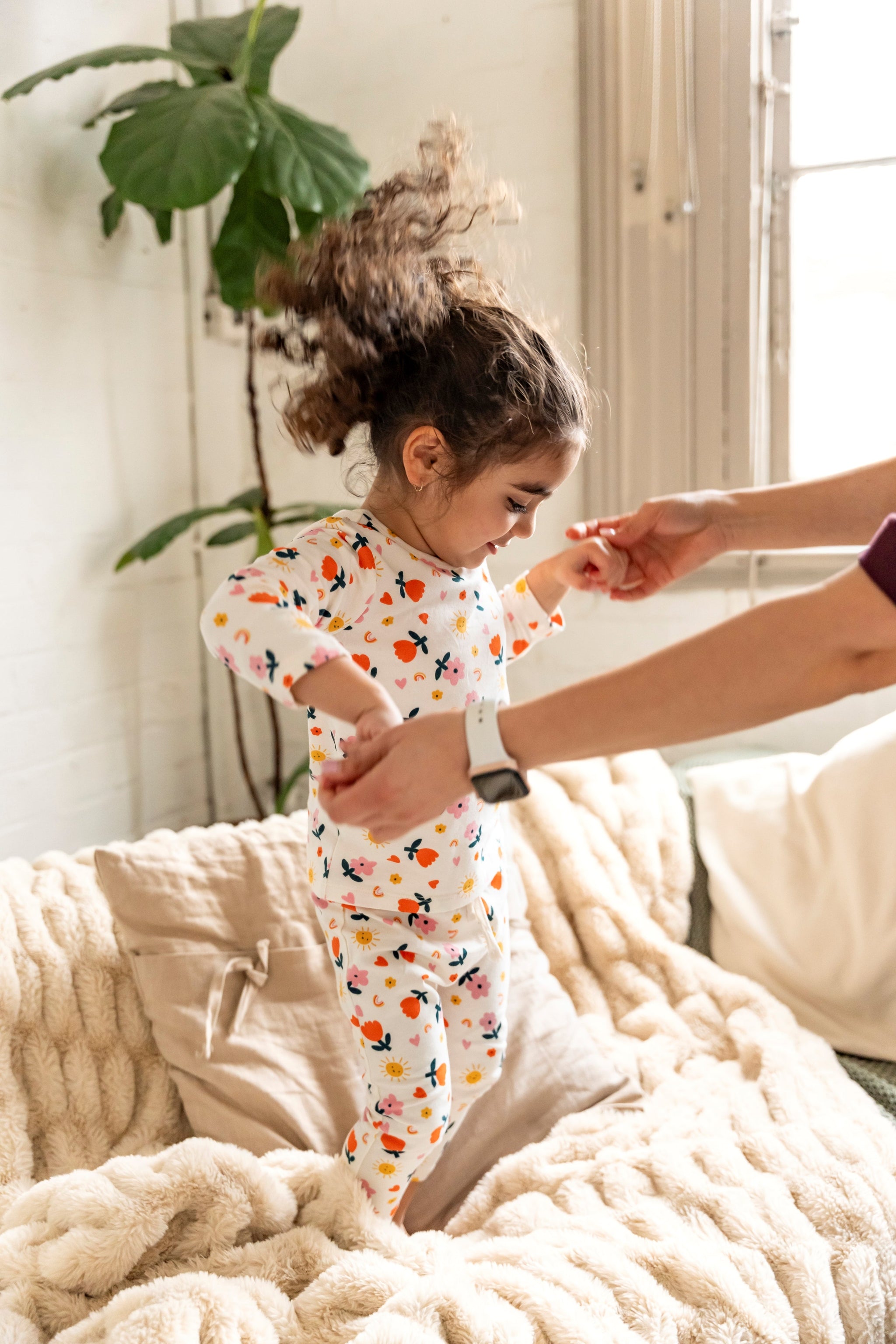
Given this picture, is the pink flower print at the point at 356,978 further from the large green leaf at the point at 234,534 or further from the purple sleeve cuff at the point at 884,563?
the large green leaf at the point at 234,534

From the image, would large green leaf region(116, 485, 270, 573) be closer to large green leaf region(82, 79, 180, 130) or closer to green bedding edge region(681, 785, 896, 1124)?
large green leaf region(82, 79, 180, 130)

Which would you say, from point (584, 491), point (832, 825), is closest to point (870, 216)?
point (584, 491)

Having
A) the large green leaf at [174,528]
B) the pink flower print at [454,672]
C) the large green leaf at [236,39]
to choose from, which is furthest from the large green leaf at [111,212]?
the pink flower print at [454,672]

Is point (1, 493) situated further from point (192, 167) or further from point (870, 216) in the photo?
point (870, 216)

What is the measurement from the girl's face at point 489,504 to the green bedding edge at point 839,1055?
0.87 metres

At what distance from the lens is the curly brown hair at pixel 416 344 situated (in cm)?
109

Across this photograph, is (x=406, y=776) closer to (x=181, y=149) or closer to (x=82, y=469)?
(x=181, y=149)

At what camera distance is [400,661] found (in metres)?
1.12

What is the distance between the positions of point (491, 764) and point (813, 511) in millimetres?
623

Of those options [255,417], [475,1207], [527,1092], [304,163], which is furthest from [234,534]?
[475,1207]

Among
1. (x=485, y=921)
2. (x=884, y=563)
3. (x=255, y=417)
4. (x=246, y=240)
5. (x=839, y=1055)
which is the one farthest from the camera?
(x=255, y=417)

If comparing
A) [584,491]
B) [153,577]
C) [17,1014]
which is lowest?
[17,1014]

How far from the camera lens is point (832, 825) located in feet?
5.54

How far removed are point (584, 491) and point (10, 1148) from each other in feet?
4.91
